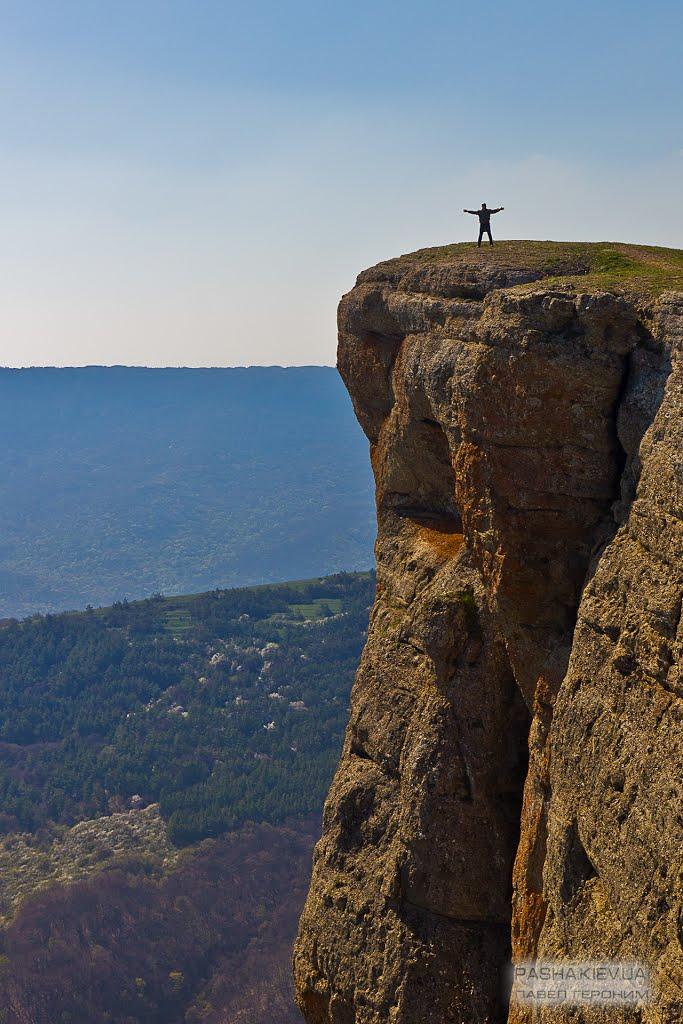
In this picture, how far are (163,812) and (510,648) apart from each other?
397ft

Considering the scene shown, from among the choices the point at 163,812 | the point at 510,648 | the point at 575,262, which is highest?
the point at 575,262

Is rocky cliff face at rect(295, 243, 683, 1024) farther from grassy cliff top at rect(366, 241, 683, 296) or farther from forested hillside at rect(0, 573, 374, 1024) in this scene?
forested hillside at rect(0, 573, 374, 1024)

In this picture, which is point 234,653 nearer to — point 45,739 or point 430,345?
point 45,739

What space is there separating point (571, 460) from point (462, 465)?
227 cm

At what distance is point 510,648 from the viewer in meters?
18.8

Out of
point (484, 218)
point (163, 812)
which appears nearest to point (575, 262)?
point (484, 218)

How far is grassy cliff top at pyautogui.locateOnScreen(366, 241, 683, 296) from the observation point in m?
17.7

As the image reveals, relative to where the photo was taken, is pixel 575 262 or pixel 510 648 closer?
pixel 510 648

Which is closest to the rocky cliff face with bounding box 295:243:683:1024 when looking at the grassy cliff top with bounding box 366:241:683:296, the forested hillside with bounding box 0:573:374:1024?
the grassy cliff top with bounding box 366:241:683:296

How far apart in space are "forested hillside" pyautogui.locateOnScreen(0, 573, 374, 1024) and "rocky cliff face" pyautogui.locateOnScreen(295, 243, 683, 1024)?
221 feet

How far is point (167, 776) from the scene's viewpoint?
14350 centimetres

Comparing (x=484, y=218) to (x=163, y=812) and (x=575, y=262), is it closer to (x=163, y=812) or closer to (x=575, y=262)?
(x=575, y=262)

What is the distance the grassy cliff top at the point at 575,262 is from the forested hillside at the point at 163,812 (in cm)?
7101

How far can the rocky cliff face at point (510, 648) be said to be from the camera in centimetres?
1429
